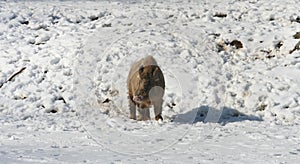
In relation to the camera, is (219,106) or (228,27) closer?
(219,106)

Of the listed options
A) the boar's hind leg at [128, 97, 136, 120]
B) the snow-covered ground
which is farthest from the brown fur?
the snow-covered ground

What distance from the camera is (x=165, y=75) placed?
12.5 m

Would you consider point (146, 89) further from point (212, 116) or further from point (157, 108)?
point (212, 116)

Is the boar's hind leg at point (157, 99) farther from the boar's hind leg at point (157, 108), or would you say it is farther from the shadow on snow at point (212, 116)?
the shadow on snow at point (212, 116)

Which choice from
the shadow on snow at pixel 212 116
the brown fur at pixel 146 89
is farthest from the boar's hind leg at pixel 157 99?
the shadow on snow at pixel 212 116

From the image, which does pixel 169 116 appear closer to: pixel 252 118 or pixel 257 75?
pixel 252 118

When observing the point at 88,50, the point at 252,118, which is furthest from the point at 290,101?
the point at 88,50

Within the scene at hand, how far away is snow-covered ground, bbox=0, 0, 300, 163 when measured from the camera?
696 cm

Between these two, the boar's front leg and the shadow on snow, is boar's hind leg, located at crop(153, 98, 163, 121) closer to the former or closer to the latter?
the boar's front leg

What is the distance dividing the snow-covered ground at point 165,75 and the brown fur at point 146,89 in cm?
45

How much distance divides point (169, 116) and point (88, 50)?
5.15 meters

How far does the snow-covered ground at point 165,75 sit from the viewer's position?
6965 millimetres

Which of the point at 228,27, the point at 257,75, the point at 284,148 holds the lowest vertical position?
the point at 284,148

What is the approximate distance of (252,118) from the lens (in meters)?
10.2
